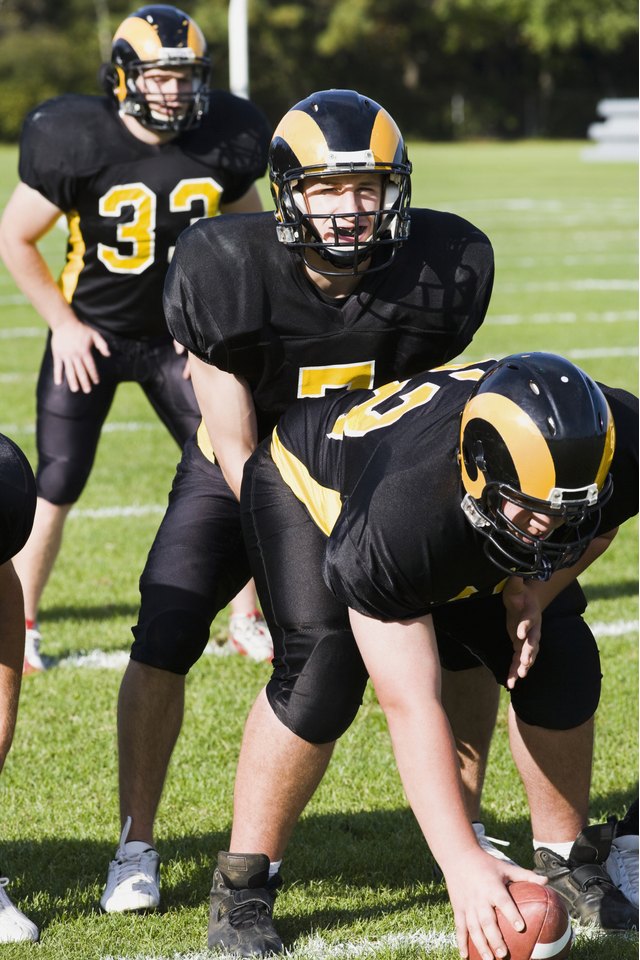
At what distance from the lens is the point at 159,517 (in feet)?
19.4

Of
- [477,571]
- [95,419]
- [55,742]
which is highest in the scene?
[477,571]

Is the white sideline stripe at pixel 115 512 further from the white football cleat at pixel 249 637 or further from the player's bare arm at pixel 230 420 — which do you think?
the player's bare arm at pixel 230 420

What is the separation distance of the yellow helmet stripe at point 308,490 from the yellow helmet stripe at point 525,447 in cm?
43

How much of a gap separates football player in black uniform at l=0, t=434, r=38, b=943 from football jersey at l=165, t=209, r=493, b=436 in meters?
0.46

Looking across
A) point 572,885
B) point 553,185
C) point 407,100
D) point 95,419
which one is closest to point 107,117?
point 95,419

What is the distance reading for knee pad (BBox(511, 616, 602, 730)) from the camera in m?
2.74

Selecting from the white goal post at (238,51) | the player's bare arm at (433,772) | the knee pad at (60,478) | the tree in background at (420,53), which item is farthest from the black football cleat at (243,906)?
the tree in background at (420,53)

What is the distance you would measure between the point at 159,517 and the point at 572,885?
337 centimetres

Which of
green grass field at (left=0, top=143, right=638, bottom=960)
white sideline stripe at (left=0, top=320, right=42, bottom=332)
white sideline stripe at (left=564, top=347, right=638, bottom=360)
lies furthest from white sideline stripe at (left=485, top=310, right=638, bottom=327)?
green grass field at (left=0, top=143, right=638, bottom=960)

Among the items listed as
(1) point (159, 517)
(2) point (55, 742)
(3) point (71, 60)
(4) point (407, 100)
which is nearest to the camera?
(2) point (55, 742)

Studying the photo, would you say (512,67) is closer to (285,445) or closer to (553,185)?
(553,185)

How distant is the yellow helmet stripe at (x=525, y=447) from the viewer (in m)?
2.19

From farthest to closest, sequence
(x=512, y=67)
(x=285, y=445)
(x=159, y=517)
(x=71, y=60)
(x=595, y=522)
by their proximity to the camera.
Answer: (x=512, y=67) → (x=71, y=60) → (x=159, y=517) → (x=285, y=445) → (x=595, y=522)

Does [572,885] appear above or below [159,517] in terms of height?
above
